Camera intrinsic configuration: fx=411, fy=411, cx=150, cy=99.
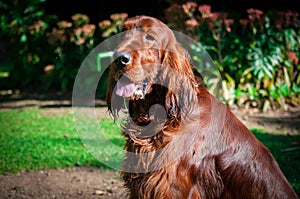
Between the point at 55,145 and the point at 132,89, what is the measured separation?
371cm

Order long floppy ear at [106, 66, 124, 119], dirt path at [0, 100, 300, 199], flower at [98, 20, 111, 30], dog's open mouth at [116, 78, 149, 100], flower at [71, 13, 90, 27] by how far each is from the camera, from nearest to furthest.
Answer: dog's open mouth at [116, 78, 149, 100]
long floppy ear at [106, 66, 124, 119]
dirt path at [0, 100, 300, 199]
flower at [98, 20, 111, 30]
flower at [71, 13, 90, 27]

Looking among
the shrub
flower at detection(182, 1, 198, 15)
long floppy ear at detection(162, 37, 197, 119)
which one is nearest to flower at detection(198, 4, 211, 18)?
the shrub

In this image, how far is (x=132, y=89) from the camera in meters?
2.96

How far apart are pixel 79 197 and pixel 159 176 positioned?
1743 millimetres

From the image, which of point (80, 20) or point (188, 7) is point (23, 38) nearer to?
point (80, 20)

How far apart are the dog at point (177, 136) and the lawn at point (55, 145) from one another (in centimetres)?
191

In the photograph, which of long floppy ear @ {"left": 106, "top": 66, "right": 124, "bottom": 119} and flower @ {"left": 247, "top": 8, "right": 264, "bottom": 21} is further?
flower @ {"left": 247, "top": 8, "right": 264, "bottom": 21}

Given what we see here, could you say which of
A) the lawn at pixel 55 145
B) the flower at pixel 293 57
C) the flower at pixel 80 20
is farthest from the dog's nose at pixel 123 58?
the flower at pixel 80 20

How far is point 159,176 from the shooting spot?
9.68 ft

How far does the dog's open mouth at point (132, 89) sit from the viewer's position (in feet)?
9.70

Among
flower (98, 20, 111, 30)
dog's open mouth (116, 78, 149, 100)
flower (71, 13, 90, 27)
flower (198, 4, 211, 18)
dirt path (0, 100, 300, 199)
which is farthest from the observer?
flower (71, 13, 90, 27)

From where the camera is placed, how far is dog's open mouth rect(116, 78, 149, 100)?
2.96 metres

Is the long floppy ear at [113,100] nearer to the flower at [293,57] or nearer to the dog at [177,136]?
the dog at [177,136]

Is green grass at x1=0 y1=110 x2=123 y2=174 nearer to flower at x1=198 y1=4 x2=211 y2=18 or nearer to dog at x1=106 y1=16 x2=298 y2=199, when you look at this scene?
dog at x1=106 y1=16 x2=298 y2=199
